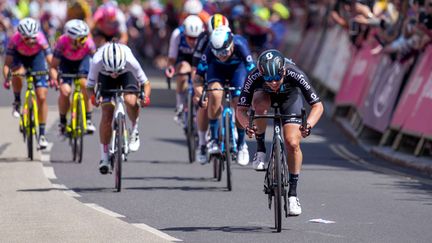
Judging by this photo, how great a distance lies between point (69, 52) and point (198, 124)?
2.42 meters

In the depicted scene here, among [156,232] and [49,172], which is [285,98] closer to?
[156,232]

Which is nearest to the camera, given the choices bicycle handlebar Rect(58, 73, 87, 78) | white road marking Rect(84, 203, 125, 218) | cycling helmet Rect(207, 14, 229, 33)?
white road marking Rect(84, 203, 125, 218)

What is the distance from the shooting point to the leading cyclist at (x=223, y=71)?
16734 millimetres

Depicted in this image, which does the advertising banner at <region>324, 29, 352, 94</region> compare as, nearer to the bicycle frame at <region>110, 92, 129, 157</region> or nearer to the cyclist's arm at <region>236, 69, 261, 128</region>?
the bicycle frame at <region>110, 92, 129, 157</region>

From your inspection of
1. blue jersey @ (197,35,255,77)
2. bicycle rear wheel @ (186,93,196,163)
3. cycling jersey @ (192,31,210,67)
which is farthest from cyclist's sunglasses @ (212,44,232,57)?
bicycle rear wheel @ (186,93,196,163)

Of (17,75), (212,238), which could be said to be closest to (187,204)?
(212,238)

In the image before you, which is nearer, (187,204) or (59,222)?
(59,222)

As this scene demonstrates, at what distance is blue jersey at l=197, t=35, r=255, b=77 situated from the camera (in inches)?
662

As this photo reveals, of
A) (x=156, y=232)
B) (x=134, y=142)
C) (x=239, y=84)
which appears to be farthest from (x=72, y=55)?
(x=156, y=232)

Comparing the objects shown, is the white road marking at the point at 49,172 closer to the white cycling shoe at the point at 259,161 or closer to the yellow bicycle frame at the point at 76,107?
the yellow bicycle frame at the point at 76,107

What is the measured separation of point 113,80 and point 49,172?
2.05 metres

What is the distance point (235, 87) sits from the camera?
55.9 ft

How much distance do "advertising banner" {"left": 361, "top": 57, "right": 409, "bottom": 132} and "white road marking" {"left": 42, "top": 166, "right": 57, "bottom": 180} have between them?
17.0 ft

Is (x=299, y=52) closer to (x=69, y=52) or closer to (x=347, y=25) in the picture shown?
(x=347, y=25)
